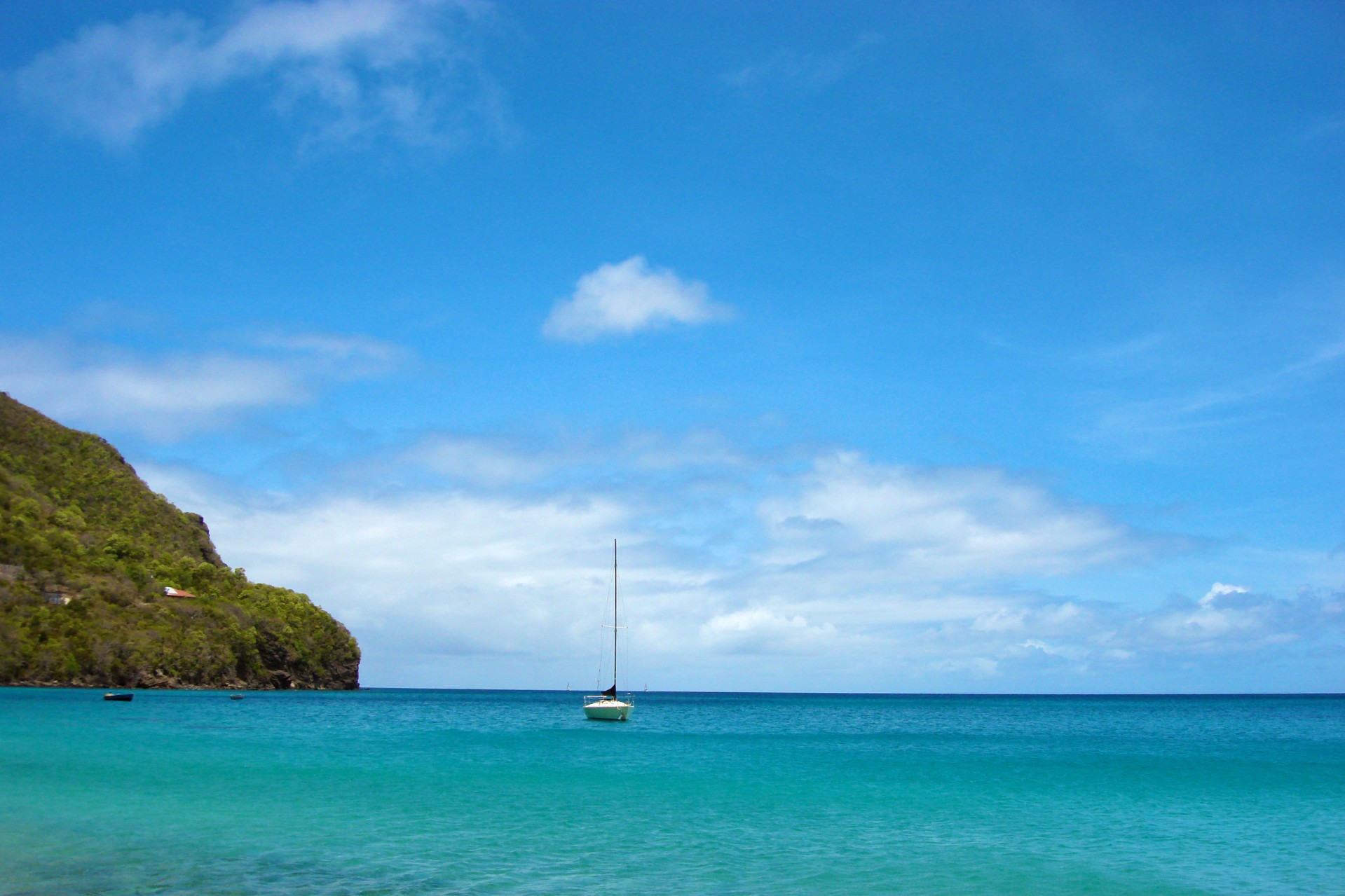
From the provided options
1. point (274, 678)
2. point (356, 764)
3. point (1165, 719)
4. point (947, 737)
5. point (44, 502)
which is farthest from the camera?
point (274, 678)

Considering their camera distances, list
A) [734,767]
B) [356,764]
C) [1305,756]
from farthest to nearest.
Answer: [1305,756] < [734,767] < [356,764]

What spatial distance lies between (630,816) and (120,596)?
418 feet

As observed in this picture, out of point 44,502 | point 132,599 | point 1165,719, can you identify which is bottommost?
point 1165,719

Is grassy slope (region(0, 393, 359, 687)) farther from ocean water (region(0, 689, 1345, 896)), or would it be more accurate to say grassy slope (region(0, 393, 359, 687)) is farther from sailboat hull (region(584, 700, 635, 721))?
sailboat hull (region(584, 700, 635, 721))

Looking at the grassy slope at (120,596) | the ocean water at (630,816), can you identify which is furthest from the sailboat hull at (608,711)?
the grassy slope at (120,596)

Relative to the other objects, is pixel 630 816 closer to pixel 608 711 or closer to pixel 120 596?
pixel 608 711

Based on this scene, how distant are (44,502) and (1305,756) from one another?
6205 inches

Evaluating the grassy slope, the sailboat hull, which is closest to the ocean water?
the sailboat hull

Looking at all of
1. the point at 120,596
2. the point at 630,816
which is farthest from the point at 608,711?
the point at 120,596

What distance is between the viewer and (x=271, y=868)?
19609mm

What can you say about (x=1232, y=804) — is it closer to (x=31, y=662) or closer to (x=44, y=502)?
(x=31, y=662)

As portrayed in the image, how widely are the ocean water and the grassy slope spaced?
61863mm

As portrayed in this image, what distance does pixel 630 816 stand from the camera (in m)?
29.1

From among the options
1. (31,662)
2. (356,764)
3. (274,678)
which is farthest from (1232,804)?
(274,678)
